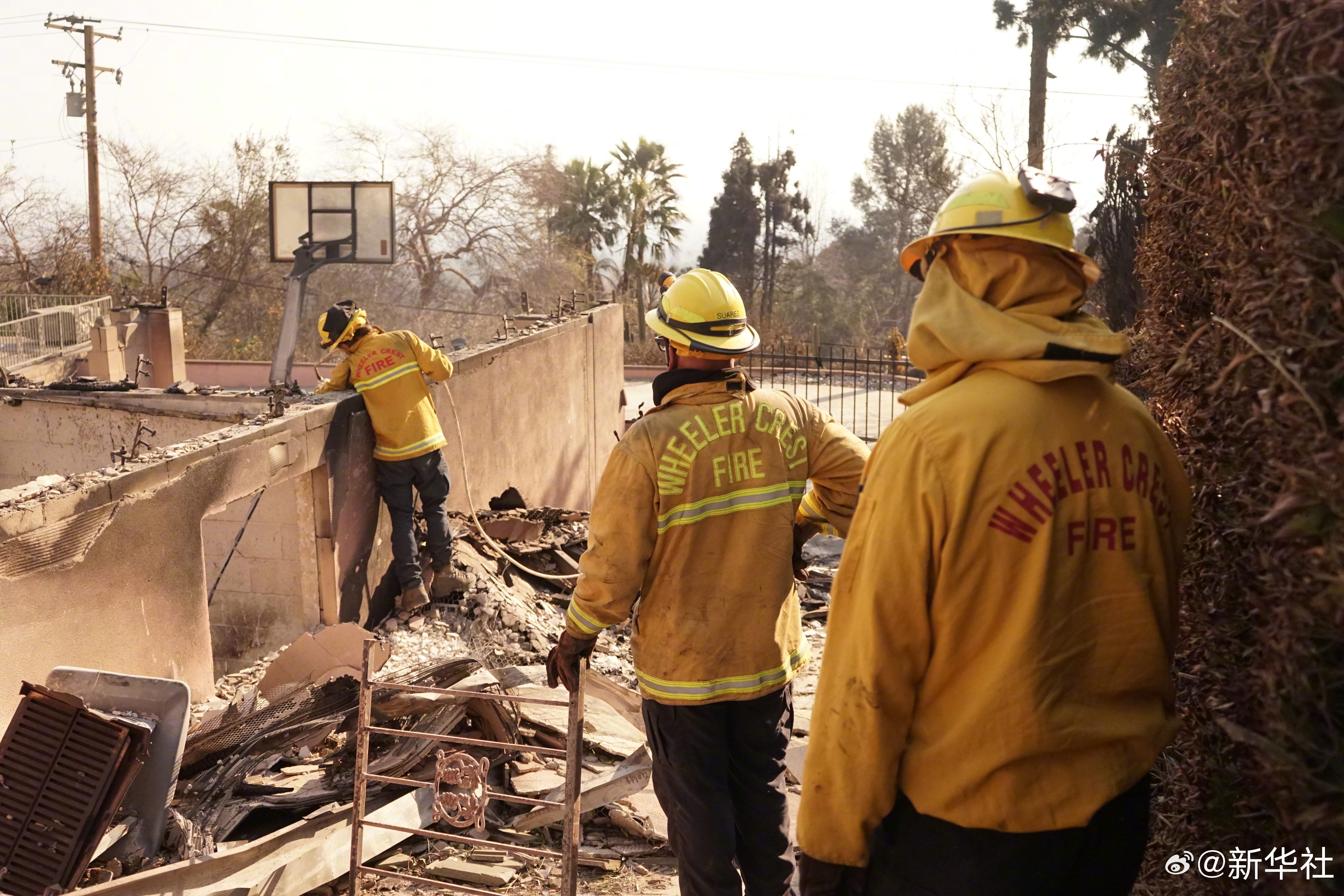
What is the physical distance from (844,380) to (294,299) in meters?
11.0

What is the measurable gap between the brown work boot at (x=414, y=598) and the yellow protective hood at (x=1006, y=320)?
22.5ft

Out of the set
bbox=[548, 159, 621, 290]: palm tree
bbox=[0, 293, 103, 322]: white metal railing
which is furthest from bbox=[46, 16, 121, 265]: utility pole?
bbox=[548, 159, 621, 290]: palm tree

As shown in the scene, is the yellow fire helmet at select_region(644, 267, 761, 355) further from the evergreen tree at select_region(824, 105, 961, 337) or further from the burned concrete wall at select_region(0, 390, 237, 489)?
the evergreen tree at select_region(824, 105, 961, 337)

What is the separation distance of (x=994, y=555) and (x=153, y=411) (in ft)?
32.7

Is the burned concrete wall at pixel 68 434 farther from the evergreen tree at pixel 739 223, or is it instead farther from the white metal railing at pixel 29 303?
the evergreen tree at pixel 739 223

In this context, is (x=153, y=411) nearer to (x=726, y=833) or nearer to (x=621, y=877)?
(x=621, y=877)

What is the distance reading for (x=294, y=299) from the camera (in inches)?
463

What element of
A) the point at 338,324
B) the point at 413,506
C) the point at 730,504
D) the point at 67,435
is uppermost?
the point at 338,324

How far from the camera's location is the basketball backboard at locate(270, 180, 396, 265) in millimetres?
13758

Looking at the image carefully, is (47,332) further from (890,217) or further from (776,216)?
(890,217)

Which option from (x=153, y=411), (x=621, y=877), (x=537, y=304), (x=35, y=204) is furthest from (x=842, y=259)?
(x=621, y=877)

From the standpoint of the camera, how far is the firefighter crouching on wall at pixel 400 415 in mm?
7824

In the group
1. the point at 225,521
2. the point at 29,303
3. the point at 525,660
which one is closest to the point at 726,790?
the point at 525,660

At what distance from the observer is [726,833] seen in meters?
3.26
